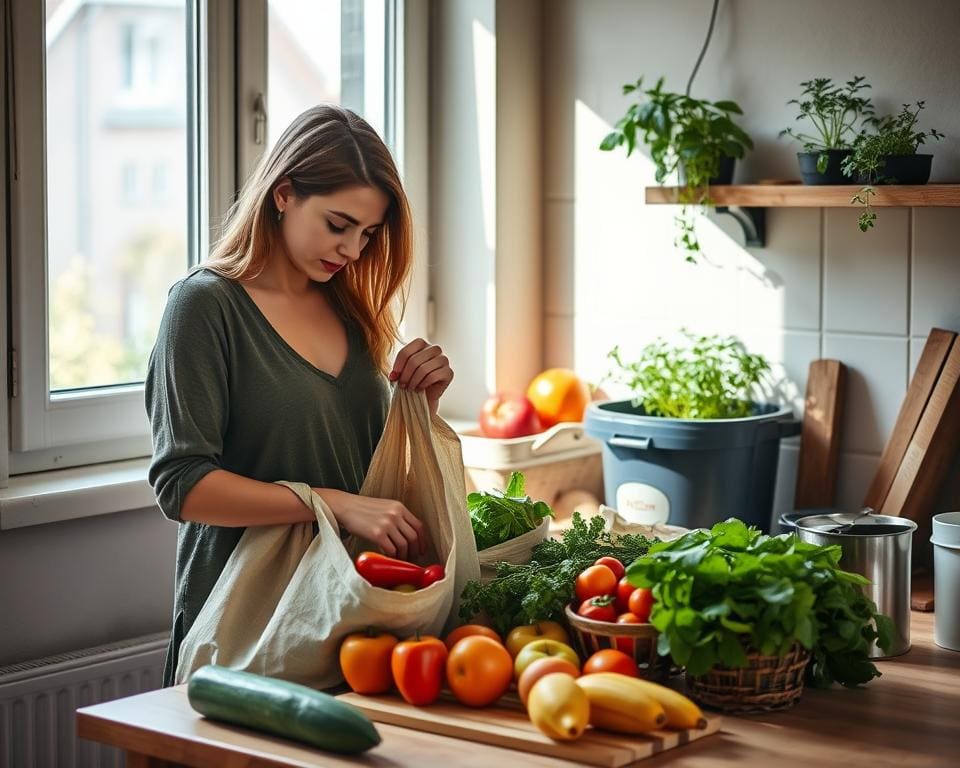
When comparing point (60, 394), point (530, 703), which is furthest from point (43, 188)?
point (530, 703)

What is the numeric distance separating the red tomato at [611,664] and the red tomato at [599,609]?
0.06 meters

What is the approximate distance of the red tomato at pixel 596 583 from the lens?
1.45 metres

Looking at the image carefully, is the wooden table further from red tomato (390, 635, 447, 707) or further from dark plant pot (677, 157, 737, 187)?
dark plant pot (677, 157, 737, 187)

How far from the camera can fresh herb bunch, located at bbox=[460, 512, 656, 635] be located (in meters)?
1.47

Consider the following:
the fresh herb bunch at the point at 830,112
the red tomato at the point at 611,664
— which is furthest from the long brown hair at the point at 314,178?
the fresh herb bunch at the point at 830,112

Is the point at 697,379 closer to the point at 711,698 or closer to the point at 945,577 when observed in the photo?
the point at 945,577

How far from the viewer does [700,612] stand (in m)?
1.33

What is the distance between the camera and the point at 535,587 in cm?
148

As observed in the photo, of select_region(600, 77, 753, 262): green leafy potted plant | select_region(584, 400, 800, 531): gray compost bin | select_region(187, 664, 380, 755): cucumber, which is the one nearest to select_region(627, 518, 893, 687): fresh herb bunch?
select_region(187, 664, 380, 755): cucumber

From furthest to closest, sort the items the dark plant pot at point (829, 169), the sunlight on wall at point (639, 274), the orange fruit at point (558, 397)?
the orange fruit at point (558, 397) → the sunlight on wall at point (639, 274) → the dark plant pot at point (829, 169)

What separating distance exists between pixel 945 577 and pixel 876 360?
0.71m

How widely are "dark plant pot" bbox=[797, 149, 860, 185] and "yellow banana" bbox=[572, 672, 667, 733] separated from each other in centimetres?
125

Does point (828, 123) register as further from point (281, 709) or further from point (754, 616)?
point (281, 709)

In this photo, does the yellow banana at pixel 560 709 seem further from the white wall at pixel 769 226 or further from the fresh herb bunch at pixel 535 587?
the white wall at pixel 769 226
